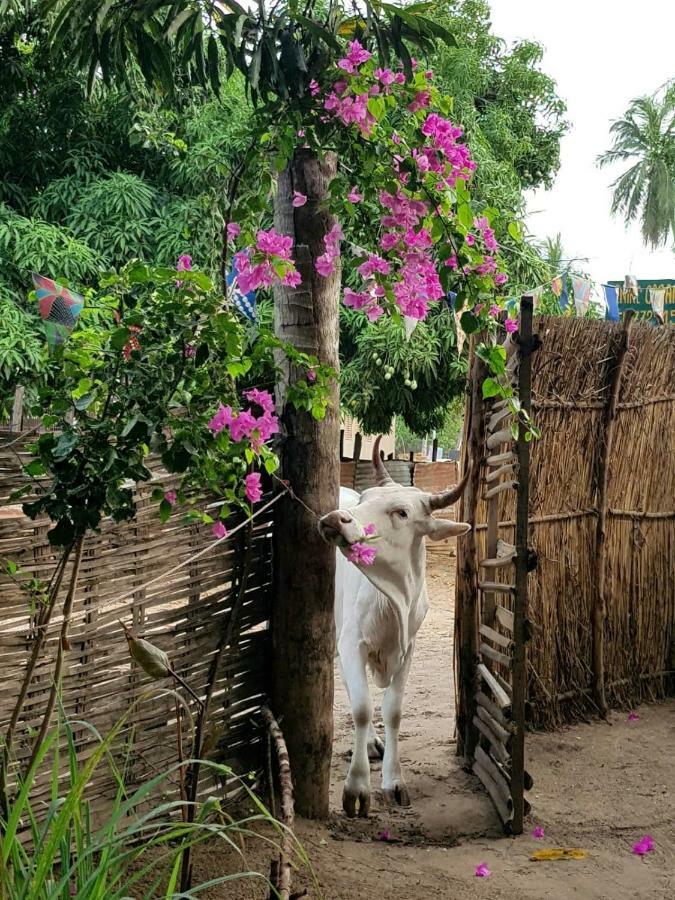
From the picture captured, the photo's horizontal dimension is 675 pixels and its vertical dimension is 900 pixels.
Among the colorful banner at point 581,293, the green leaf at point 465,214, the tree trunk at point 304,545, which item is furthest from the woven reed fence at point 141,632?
the colorful banner at point 581,293

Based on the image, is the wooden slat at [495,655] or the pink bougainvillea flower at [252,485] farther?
the wooden slat at [495,655]

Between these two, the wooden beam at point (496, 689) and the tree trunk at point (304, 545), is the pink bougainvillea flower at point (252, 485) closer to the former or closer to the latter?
the tree trunk at point (304, 545)

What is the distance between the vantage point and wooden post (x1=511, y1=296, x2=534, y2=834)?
156 inches

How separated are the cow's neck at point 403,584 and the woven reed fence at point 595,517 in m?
0.94

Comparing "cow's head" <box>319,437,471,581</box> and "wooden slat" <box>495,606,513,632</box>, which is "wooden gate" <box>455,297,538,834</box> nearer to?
"wooden slat" <box>495,606,513,632</box>

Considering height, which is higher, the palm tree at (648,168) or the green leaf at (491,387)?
the palm tree at (648,168)

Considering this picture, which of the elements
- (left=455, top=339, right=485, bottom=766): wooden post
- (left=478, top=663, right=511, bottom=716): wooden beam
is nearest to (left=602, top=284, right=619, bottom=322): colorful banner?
(left=455, top=339, right=485, bottom=766): wooden post

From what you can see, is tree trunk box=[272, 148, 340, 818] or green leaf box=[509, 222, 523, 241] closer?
green leaf box=[509, 222, 523, 241]

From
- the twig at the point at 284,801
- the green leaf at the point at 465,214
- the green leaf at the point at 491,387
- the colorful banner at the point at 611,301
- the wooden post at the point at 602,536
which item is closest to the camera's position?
the twig at the point at 284,801

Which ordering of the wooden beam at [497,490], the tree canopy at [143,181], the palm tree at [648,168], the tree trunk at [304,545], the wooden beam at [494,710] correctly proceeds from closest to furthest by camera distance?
the tree trunk at [304,545] → the wooden beam at [494,710] → the wooden beam at [497,490] → the tree canopy at [143,181] → the palm tree at [648,168]

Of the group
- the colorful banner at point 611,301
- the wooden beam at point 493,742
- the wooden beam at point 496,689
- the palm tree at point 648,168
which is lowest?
the wooden beam at point 493,742

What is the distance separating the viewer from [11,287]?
9320 millimetres

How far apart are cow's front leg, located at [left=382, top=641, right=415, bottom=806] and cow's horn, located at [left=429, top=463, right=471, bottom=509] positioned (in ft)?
2.51

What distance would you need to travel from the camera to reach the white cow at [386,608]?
3.96 meters
